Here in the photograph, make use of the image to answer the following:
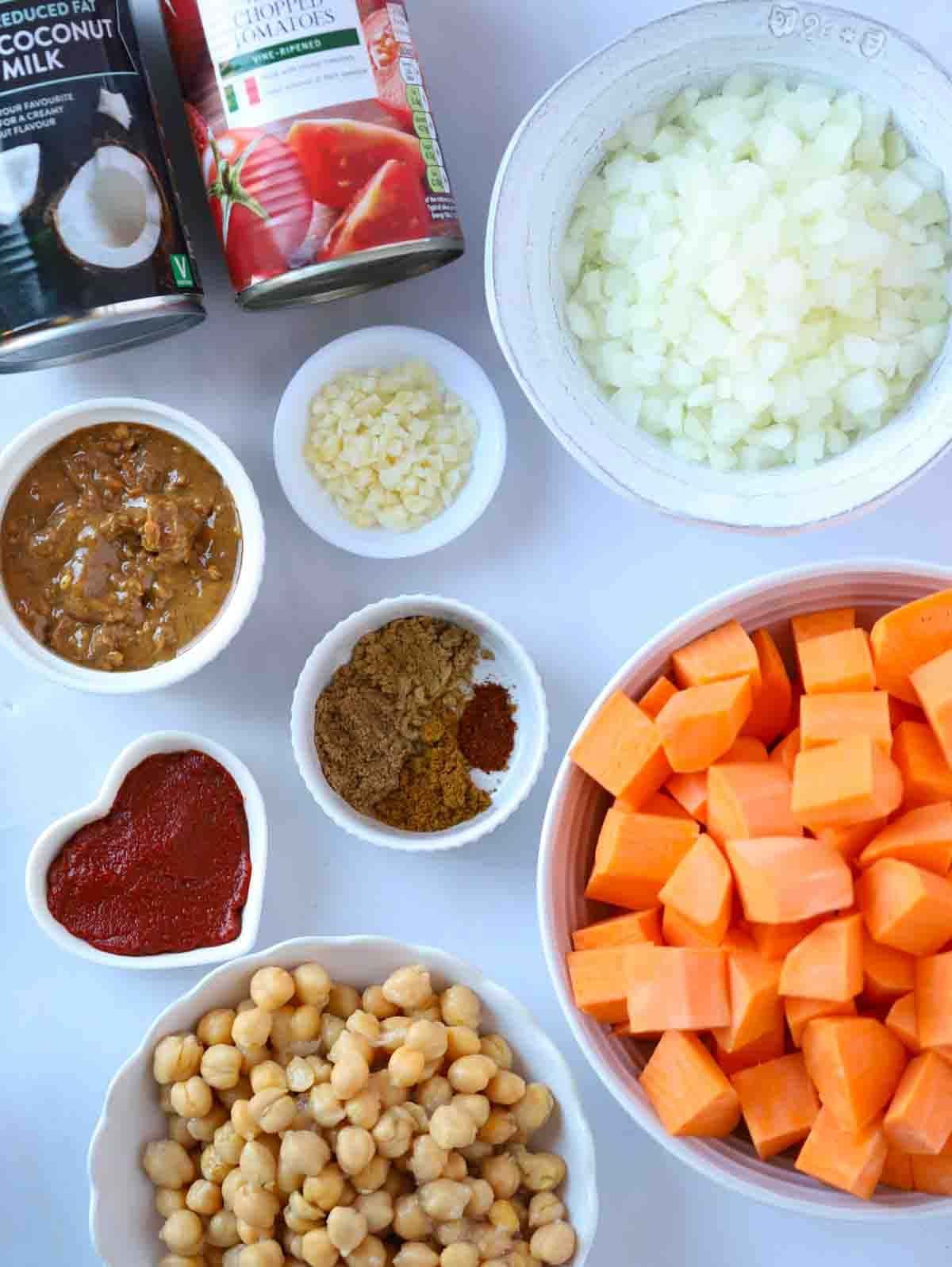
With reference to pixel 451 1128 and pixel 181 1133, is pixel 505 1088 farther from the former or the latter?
pixel 181 1133

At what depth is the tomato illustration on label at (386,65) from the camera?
1.67 metres

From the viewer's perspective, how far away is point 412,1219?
1.67 metres

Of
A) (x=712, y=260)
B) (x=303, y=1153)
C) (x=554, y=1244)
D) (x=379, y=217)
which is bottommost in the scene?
(x=554, y=1244)

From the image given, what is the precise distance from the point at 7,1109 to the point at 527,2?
5.90 feet

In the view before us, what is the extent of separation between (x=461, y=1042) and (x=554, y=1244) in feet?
0.89

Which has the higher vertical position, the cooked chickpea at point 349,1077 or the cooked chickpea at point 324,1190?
the cooked chickpea at point 349,1077

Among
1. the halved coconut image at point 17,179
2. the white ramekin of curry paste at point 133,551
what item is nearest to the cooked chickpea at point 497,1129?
the white ramekin of curry paste at point 133,551

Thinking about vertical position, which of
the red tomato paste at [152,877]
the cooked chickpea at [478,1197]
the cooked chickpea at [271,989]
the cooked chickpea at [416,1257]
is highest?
the red tomato paste at [152,877]

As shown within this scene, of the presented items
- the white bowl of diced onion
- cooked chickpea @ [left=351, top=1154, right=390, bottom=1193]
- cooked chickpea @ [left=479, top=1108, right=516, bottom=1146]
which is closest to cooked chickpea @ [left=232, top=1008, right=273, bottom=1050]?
cooked chickpea @ [left=351, top=1154, right=390, bottom=1193]

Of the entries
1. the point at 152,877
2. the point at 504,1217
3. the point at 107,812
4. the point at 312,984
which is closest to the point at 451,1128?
the point at 504,1217

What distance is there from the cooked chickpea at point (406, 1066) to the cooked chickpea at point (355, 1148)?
0.26ft

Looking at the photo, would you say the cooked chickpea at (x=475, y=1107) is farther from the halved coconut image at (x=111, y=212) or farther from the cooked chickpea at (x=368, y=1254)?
the halved coconut image at (x=111, y=212)

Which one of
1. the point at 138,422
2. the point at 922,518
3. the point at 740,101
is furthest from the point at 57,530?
the point at 922,518

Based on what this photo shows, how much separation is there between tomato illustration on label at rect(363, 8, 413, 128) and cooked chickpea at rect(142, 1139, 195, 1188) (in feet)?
4.47
